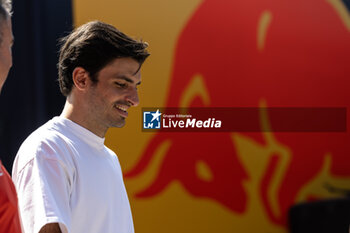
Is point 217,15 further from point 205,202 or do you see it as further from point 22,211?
point 22,211

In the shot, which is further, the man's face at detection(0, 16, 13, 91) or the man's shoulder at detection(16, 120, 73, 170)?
the man's shoulder at detection(16, 120, 73, 170)

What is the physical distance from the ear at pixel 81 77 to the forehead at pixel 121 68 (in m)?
0.04

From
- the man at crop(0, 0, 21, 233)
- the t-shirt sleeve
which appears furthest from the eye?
the man at crop(0, 0, 21, 233)

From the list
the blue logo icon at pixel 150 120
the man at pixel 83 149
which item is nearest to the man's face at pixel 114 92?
the man at pixel 83 149

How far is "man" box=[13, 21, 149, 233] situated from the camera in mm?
962

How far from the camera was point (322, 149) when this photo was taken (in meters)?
2.28

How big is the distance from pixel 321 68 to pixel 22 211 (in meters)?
1.75

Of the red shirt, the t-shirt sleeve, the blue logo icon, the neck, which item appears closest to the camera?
the red shirt

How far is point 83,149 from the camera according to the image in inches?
44.1

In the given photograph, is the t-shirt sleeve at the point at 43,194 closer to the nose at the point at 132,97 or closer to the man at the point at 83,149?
the man at the point at 83,149

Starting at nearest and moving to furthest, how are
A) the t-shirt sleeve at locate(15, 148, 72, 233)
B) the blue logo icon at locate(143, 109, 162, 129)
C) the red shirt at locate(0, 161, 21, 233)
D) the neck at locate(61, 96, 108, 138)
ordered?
the red shirt at locate(0, 161, 21, 233), the t-shirt sleeve at locate(15, 148, 72, 233), the neck at locate(61, 96, 108, 138), the blue logo icon at locate(143, 109, 162, 129)

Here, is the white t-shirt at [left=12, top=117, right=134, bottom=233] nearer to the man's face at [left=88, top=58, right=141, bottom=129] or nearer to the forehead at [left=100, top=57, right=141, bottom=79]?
the man's face at [left=88, top=58, right=141, bottom=129]

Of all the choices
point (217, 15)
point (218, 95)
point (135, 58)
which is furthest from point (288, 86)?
point (135, 58)

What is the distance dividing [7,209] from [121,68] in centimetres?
52
